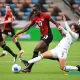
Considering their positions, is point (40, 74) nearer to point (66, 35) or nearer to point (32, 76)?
point (32, 76)

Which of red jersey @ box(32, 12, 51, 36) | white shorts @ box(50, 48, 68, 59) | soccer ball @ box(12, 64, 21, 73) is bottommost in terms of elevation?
soccer ball @ box(12, 64, 21, 73)

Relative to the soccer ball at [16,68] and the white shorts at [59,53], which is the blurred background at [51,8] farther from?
the white shorts at [59,53]

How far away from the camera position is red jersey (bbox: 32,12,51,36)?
1512 cm

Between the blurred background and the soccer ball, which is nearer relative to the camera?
the soccer ball

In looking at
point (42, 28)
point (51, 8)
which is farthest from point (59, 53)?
point (51, 8)

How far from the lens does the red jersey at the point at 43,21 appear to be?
49.6 ft

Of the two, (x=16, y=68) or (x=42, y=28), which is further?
(x=42, y=28)

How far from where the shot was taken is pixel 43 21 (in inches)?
598

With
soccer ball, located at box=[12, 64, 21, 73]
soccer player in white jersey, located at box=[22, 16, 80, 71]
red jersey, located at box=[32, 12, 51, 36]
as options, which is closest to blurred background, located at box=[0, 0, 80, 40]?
red jersey, located at box=[32, 12, 51, 36]

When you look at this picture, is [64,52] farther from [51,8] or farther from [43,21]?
[51,8]

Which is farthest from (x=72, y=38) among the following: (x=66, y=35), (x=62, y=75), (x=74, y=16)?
(x=74, y=16)

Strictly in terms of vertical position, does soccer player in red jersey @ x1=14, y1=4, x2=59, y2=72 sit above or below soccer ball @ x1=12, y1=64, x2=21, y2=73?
Result: above

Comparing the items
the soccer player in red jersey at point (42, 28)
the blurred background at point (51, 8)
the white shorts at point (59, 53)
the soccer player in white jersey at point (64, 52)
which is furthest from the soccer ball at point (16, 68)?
the blurred background at point (51, 8)

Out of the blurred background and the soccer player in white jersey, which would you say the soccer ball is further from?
the blurred background
